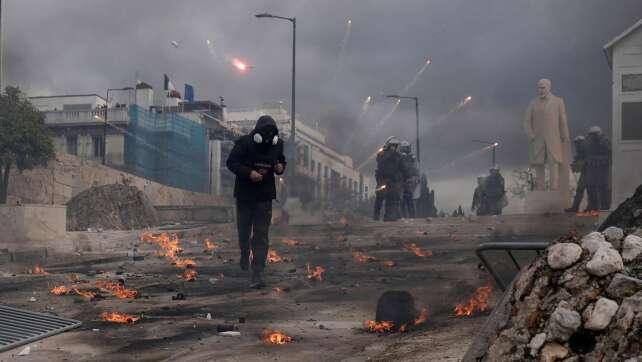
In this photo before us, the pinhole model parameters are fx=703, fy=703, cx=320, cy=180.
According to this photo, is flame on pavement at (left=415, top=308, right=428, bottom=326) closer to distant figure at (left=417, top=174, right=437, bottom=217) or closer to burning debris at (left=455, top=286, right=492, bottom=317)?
burning debris at (left=455, top=286, right=492, bottom=317)

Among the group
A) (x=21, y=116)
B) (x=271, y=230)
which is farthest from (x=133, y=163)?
(x=271, y=230)

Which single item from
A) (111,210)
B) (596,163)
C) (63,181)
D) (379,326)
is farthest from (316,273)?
(63,181)

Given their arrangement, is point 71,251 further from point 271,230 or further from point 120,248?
point 271,230

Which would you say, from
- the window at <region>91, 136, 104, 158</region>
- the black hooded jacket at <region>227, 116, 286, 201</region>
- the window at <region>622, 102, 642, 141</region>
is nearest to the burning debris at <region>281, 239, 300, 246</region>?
the black hooded jacket at <region>227, 116, 286, 201</region>

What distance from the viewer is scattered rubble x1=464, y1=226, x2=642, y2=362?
8.03 feet

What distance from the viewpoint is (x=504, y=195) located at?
20766mm

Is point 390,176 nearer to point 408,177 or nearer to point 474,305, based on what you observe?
point 408,177

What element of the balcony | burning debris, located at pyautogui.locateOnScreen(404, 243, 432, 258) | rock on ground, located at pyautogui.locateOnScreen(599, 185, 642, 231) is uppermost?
the balcony

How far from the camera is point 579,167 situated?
625 inches

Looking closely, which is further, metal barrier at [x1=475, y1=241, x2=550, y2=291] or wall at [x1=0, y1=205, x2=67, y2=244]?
wall at [x1=0, y1=205, x2=67, y2=244]

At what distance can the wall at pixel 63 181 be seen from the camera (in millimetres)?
32562

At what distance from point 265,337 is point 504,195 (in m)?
16.9

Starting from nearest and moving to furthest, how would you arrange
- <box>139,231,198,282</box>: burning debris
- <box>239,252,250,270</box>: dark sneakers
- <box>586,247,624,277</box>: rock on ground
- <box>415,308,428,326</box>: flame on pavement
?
<box>586,247,624,277</box>: rock on ground < <box>415,308,428,326</box>: flame on pavement < <box>239,252,250,270</box>: dark sneakers < <box>139,231,198,282</box>: burning debris

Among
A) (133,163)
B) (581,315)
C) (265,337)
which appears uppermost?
(133,163)
